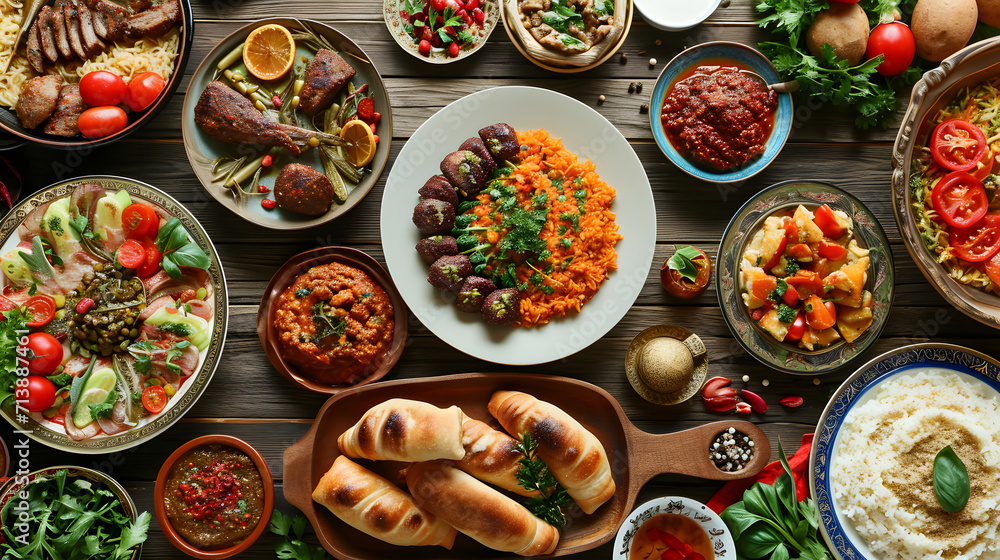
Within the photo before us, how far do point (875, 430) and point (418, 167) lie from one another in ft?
11.9

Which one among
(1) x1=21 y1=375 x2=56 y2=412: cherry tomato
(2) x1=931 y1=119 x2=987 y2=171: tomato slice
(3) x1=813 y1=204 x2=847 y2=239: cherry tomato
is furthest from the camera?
(3) x1=813 y1=204 x2=847 y2=239: cherry tomato

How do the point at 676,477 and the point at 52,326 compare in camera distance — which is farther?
the point at 676,477

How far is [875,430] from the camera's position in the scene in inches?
145

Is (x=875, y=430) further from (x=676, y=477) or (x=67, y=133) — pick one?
(x=67, y=133)

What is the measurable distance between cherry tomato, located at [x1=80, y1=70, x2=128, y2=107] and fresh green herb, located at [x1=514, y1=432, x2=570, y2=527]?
3602 mm

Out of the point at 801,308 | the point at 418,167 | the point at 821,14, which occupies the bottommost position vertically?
the point at 801,308

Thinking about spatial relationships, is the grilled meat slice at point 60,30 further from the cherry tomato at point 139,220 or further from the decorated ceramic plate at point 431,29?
the decorated ceramic plate at point 431,29

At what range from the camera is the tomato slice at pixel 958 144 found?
11.8ft

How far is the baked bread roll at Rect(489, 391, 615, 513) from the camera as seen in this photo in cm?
346

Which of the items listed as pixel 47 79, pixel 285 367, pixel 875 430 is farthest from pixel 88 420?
pixel 875 430

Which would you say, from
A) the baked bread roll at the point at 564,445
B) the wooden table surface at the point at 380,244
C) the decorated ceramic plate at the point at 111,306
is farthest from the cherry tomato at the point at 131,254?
the baked bread roll at the point at 564,445

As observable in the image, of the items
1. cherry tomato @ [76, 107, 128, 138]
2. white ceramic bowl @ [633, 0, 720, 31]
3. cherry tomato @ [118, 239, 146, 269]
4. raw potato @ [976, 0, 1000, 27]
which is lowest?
cherry tomato @ [118, 239, 146, 269]

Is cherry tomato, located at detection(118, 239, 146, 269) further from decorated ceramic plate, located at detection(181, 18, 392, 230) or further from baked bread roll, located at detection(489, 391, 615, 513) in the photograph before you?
baked bread roll, located at detection(489, 391, 615, 513)

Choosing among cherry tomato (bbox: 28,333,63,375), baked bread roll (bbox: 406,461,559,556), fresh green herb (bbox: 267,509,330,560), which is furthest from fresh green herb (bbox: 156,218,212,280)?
baked bread roll (bbox: 406,461,559,556)
